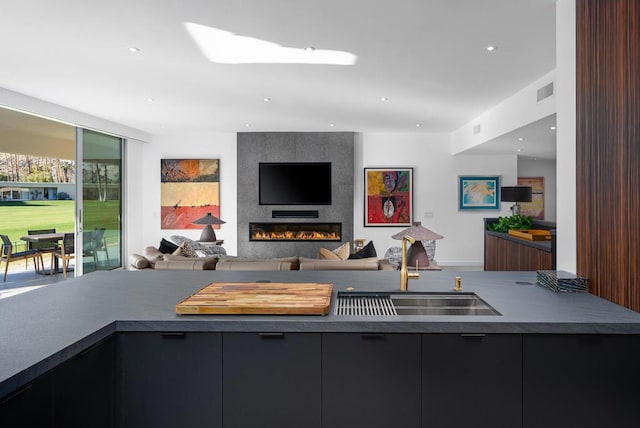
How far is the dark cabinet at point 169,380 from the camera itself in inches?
62.4

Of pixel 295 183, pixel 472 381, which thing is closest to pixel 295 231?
pixel 295 183

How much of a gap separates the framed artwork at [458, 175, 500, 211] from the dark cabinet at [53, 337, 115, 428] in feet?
23.8

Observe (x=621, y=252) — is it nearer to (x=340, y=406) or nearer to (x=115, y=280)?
(x=340, y=406)

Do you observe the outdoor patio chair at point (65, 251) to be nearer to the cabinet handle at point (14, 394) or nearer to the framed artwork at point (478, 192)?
the cabinet handle at point (14, 394)

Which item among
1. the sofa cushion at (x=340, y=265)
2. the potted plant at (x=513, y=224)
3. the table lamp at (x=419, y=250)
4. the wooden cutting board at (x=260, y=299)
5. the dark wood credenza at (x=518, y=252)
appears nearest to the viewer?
the wooden cutting board at (x=260, y=299)

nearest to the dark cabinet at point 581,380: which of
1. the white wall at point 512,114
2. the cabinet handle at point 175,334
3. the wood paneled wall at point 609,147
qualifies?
the wood paneled wall at point 609,147

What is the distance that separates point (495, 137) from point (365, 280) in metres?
4.27

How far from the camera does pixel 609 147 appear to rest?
1.91 meters

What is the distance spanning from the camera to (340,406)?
1571mm

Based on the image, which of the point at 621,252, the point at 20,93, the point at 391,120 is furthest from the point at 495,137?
the point at 20,93

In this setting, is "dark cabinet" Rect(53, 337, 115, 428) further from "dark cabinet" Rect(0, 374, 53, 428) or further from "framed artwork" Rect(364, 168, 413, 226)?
"framed artwork" Rect(364, 168, 413, 226)

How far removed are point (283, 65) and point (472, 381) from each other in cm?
330

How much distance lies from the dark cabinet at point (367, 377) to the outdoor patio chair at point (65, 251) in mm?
6344

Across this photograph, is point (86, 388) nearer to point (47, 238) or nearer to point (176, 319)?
point (176, 319)
